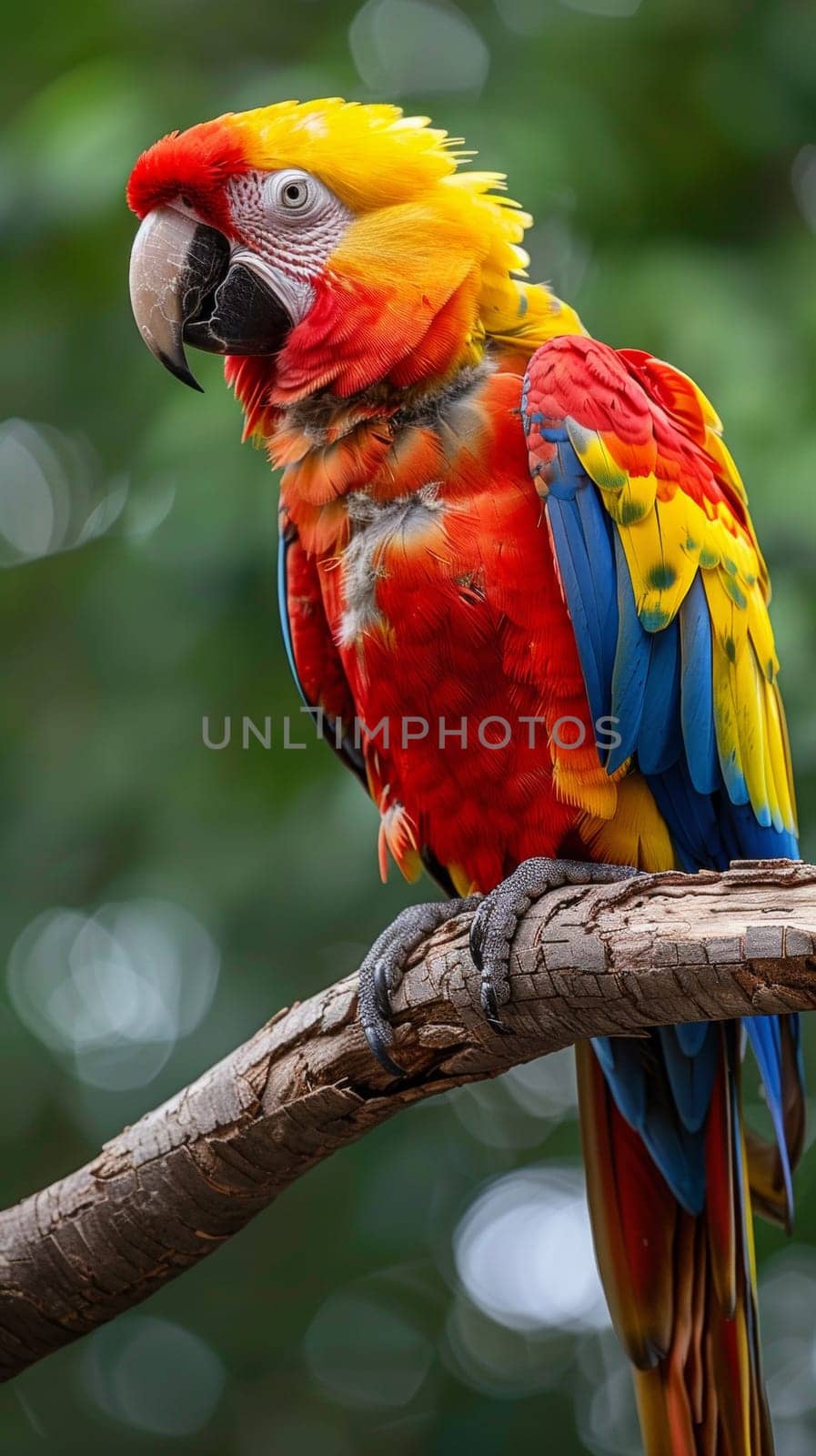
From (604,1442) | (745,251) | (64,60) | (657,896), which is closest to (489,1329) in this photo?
(604,1442)

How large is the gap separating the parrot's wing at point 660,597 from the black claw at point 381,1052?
1.64ft

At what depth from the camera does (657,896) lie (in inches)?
57.2

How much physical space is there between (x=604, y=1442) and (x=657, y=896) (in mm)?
2398

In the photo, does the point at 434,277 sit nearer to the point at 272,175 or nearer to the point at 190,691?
the point at 272,175

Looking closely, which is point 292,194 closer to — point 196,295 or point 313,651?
point 196,295

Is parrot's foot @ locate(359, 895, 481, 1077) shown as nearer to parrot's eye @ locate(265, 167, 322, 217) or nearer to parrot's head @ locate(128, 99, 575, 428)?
parrot's head @ locate(128, 99, 575, 428)

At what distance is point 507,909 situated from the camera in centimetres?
170

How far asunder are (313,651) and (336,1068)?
31.8 inches

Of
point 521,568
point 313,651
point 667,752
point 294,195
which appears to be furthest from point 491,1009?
point 294,195

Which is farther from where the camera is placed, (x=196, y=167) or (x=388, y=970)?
(x=196, y=167)

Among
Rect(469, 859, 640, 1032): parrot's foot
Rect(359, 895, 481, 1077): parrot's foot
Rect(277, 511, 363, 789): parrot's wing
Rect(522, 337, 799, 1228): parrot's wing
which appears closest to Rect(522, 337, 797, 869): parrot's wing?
Rect(522, 337, 799, 1228): parrot's wing

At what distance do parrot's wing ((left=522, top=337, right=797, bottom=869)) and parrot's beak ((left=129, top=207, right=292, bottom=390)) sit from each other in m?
0.42

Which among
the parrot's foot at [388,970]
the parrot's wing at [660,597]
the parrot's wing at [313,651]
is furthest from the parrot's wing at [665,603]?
the parrot's wing at [313,651]

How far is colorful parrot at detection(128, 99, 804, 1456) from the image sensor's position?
6.17 ft
